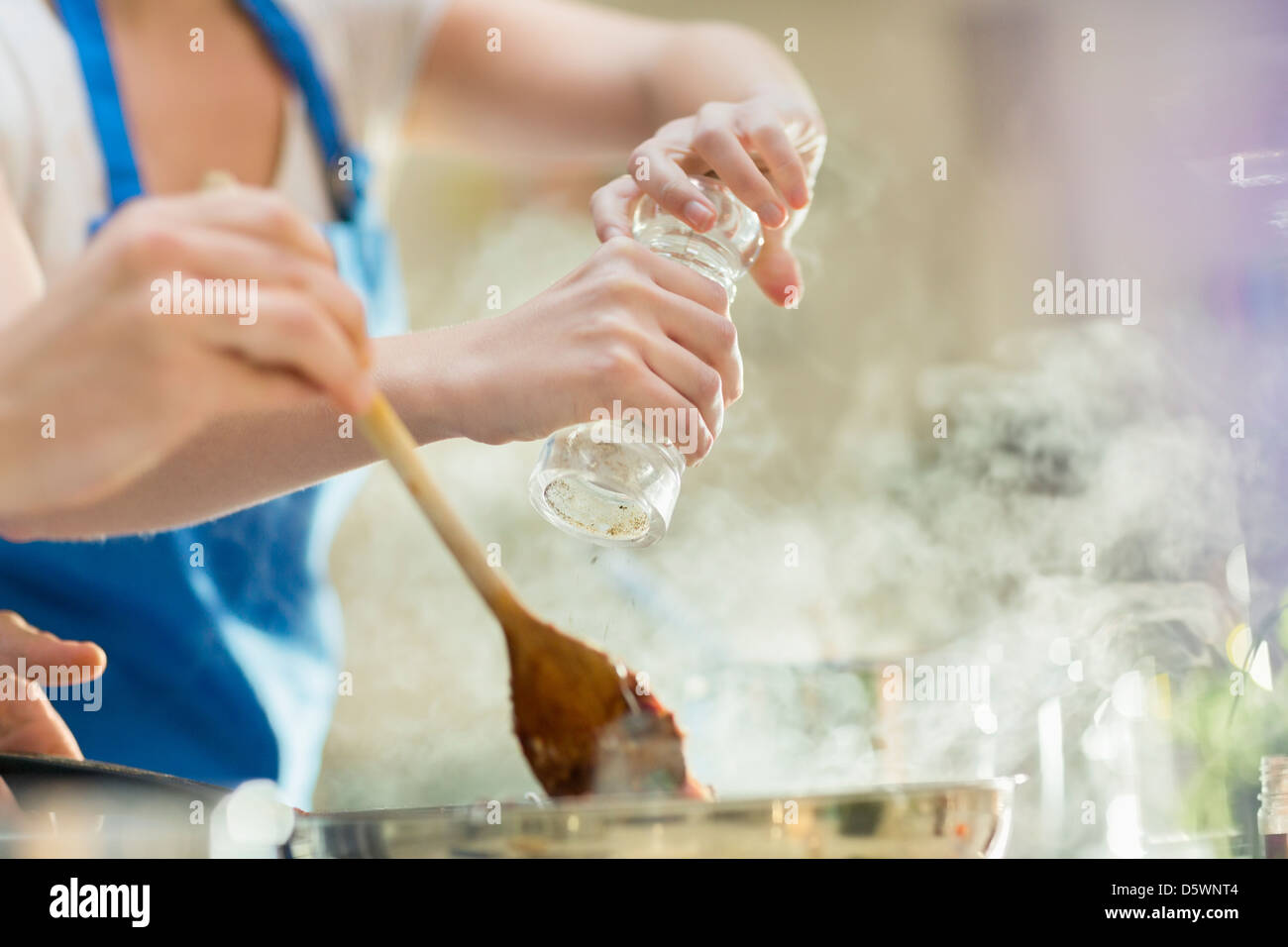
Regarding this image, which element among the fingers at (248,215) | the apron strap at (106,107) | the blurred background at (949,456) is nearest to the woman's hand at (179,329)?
the fingers at (248,215)

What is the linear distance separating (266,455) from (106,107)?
415 mm

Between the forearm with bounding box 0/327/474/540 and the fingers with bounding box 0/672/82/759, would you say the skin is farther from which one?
the fingers with bounding box 0/672/82/759

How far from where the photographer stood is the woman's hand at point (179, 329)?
44cm

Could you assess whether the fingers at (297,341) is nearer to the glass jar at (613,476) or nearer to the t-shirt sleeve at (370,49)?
the glass jar at (613,476)

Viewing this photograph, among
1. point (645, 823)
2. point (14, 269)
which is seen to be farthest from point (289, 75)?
point (645, 823)

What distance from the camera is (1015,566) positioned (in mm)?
1351

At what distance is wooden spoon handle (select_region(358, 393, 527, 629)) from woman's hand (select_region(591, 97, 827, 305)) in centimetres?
26

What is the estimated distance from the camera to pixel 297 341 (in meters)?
0.46

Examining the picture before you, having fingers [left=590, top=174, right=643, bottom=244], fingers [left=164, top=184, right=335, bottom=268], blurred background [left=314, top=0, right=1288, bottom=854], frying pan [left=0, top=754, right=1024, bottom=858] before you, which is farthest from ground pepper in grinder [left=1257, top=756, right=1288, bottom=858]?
fingers [left=164, top=184, right=335, bottom=268]

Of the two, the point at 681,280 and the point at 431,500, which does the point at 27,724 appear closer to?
the point at 431,500

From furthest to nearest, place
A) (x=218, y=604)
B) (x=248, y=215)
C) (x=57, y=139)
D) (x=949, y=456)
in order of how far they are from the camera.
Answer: (x=949, y=456) → (x=218, y=604) → (x=57, y=139) → (x=248, y=215)

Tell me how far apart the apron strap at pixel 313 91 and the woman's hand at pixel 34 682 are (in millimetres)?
520
